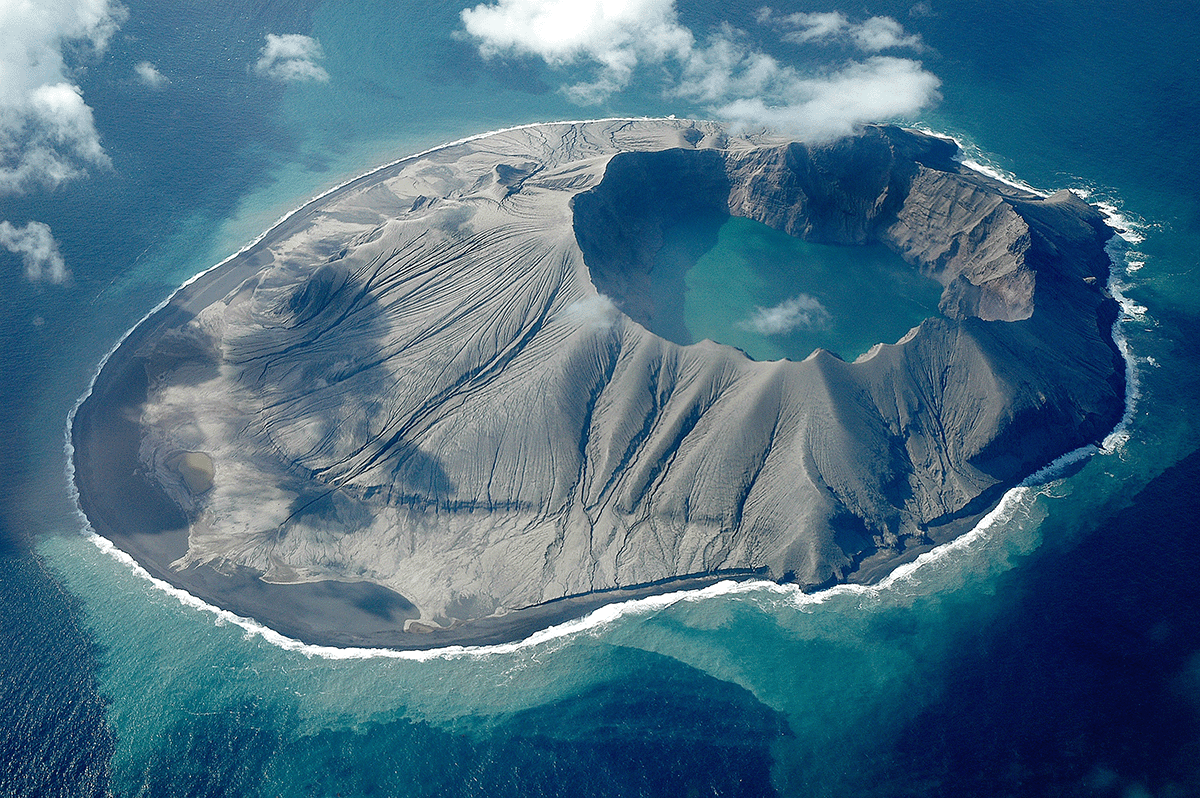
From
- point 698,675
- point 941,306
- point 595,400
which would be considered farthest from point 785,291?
point 698,675

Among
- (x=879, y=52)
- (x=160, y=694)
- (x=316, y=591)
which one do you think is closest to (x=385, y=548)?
(x=316, y=591)

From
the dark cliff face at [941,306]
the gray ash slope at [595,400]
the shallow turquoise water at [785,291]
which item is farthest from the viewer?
the shallow turquoise water at [785,291]

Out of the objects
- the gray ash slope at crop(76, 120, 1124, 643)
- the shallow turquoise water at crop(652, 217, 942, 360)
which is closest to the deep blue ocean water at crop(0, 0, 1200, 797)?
the gray ash slope at crop(76, 120, 1124, 643)

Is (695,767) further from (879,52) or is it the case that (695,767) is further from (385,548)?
(879,52)

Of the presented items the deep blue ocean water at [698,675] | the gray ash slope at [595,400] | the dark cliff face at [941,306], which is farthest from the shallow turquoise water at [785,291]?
the deep blue ocean water at [698,675]

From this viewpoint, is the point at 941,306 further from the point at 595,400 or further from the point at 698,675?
the point at 698,675

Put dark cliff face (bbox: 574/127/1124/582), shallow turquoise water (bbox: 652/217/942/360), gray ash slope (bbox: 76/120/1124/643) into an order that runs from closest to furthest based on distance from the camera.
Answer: gray ash slope (bbox: 76/120/1124/643) < dark cliff face (bbox: 574/127/1124/582) < shallow turquoise water (bbox: 652/217/942/360)

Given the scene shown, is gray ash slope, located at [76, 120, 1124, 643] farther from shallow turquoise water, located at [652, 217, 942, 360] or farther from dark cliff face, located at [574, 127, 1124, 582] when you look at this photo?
shallow turquoise water, located at [652, 217, 942, 360]

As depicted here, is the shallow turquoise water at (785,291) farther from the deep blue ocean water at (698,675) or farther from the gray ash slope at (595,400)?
the deep blue ocean water at (698,675)

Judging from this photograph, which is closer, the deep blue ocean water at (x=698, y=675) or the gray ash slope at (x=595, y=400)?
the deep blue ocean water at (x=698, y=675)
